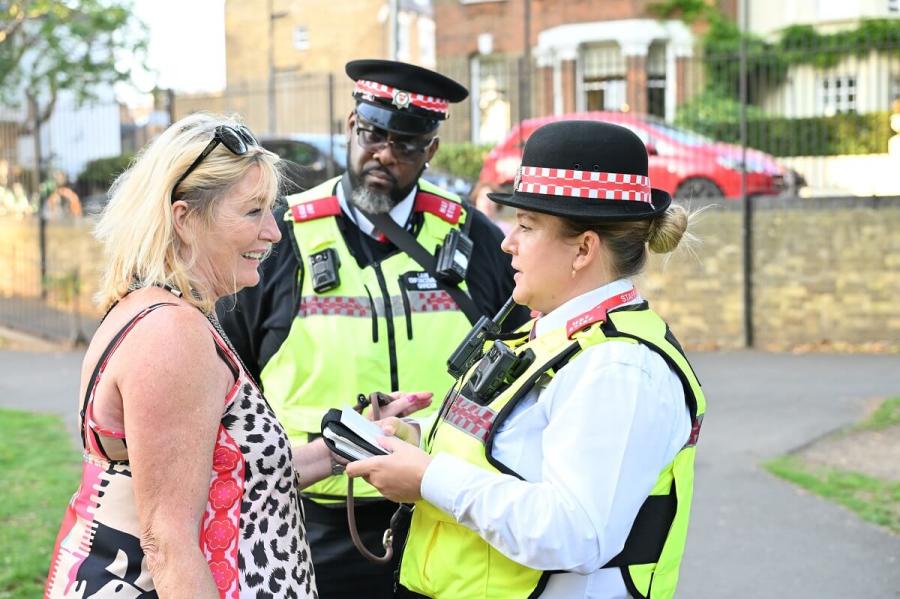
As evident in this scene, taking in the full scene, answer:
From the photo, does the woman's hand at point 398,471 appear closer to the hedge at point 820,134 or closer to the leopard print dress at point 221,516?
the leopard print dress at point 221,516

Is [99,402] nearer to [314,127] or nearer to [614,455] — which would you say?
[614,455]

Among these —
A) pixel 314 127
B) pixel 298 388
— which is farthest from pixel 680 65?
pixel 298 388

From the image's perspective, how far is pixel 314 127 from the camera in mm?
15914

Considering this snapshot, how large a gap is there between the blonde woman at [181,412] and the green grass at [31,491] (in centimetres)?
315

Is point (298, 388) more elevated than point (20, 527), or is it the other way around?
point (298, 388)

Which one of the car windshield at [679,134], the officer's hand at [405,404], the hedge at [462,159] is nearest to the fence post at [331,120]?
the hedge at [462,159]

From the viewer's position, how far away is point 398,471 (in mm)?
2322

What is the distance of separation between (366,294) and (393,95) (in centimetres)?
→ 73

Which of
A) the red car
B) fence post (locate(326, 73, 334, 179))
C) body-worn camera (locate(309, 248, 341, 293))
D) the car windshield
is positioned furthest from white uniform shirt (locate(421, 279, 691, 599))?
fence post (locate(326, 73, 334, 179))

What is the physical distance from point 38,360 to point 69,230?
11.2 ft

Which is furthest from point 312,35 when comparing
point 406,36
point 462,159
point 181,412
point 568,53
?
point 181,412

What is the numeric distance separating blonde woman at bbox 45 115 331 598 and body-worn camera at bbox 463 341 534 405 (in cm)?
47

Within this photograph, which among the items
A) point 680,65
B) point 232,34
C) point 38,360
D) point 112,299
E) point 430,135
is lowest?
point 38,360

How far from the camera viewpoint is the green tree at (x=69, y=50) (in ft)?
65.7
